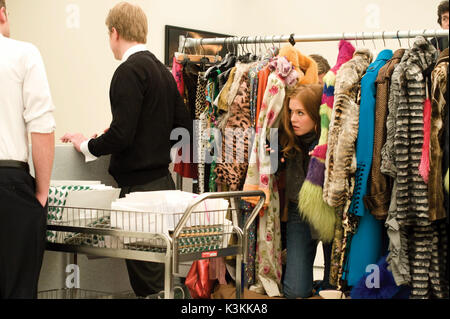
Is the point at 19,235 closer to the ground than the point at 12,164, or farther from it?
closer to the ground

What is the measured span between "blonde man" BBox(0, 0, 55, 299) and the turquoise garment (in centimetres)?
160

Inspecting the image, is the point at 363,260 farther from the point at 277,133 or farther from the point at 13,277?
the point at 13,277

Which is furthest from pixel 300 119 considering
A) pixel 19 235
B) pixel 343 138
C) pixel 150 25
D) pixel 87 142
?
pixel 150 25

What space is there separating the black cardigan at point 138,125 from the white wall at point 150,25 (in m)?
1.97

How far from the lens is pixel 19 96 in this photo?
2.27 metres

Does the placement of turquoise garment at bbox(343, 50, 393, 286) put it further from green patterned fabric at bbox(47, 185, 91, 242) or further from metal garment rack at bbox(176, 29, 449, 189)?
green patterned fabric at bbox(47, 185, 91, 242)

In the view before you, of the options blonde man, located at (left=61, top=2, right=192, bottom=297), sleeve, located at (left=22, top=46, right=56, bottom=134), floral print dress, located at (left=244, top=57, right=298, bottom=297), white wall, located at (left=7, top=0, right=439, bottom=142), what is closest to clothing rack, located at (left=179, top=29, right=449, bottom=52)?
floral print dress, located at (left=244, top=57, right=298, bottom=297)

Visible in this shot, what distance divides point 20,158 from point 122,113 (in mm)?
735

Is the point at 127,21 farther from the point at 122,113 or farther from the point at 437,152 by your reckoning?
the point at 437,152

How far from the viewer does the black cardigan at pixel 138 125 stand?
2922 mm

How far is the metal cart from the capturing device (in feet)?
7.24

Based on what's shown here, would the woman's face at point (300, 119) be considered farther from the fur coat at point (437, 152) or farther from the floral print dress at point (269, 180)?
the fur coat at point (437, 152)

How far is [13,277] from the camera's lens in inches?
88.3

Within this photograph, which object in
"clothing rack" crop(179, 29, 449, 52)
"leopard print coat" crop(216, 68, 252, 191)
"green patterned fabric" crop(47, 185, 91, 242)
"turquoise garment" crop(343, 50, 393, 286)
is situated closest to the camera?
"green patterned fabric" crop(47, 185, 91, 242)
